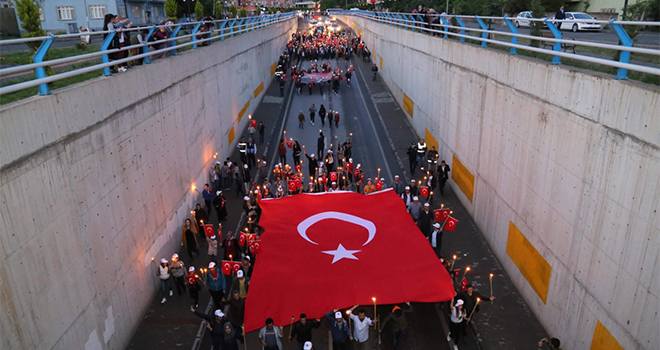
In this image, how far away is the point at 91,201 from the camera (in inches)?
391

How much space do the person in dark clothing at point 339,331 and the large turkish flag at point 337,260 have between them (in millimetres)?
553

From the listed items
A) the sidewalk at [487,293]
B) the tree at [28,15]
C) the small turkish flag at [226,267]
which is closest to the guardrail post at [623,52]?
the sidewalk at [487,293]

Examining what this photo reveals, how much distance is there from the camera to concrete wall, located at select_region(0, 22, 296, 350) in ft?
24.8

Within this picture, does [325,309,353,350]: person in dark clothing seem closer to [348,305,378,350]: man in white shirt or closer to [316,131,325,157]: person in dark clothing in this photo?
[348,305,378,350]: man in white shirt

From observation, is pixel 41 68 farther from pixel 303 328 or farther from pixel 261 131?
pixel 261 131

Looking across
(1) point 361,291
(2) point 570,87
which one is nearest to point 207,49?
(1) point 361,291

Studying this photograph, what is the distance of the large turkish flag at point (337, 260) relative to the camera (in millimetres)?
10883

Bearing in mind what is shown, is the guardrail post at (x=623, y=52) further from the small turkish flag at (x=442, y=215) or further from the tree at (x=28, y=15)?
the tree at (x=28, y=15)

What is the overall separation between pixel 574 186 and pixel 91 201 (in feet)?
31.6

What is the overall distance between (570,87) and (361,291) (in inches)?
241

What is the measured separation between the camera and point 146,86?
43.3 ft

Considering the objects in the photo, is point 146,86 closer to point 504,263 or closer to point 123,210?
point 123,210

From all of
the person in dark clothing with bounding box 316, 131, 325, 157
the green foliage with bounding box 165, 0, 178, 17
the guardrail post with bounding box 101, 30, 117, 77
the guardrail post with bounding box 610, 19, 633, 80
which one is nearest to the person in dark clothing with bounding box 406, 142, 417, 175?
the person in dark clothing with bounding box 316, 131, 325, 157

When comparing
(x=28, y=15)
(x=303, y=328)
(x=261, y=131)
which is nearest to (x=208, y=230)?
(x=303, y=328)
